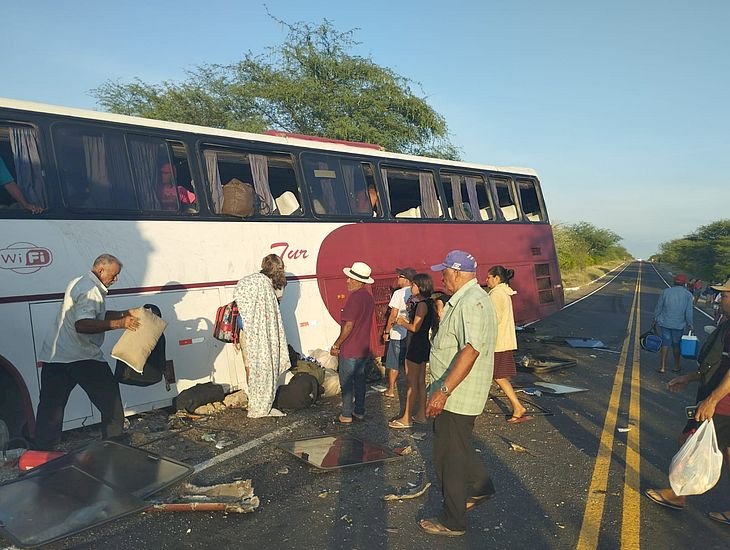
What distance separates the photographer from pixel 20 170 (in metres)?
5.36

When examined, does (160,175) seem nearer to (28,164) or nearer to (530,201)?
(28,164)

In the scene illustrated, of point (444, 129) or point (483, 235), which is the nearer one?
point (483, 235)

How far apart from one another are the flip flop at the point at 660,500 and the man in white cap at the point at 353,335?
3129mm

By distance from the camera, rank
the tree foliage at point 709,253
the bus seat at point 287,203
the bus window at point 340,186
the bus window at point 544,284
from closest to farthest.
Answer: the bus seat at point 287,203 < the bus window at point 340,186 < the bus window at point 544,284 < the tree foliage at point 709,253

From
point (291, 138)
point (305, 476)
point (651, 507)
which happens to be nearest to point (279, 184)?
point (291, 138)

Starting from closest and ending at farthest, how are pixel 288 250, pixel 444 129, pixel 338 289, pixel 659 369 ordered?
pixel 288 250 → pixel 338 289 → pixel 659 369 → pixel 444 129

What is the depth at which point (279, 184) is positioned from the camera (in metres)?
7.63

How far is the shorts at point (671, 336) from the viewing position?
9.91m

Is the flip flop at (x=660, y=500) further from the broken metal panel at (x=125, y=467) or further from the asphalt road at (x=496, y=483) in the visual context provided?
the broken metal panel at (x=125, y=467)

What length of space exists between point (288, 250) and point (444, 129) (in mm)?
17791

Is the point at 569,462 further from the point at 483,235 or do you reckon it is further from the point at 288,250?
the point at 483,235

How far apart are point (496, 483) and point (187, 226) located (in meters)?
4.50

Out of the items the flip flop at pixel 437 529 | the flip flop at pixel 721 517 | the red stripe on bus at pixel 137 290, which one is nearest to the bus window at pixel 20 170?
the red stripe on bus at pixel 137 290

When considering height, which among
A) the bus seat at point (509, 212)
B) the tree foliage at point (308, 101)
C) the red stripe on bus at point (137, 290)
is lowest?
the red stripe on bus at point (137, 290)
